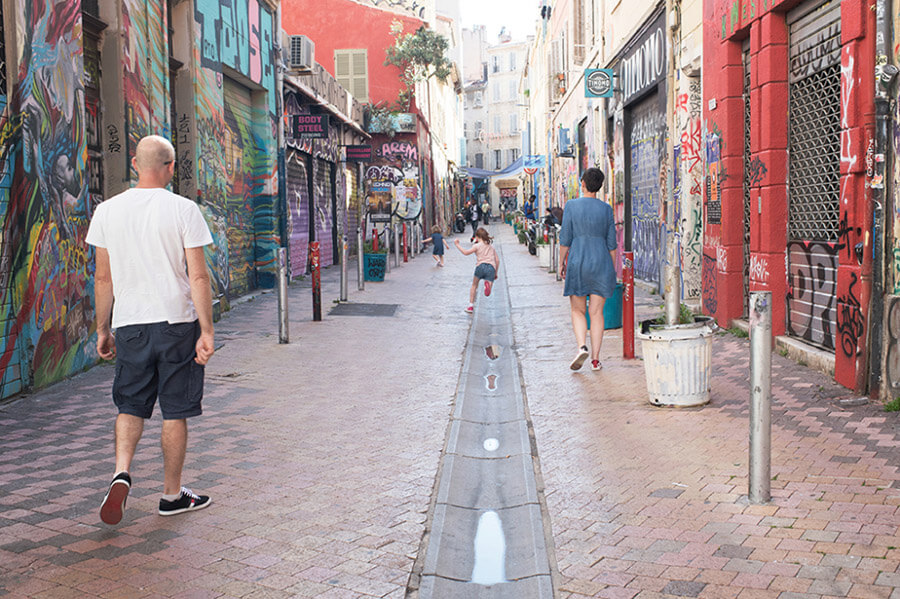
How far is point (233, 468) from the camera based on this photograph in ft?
17.0

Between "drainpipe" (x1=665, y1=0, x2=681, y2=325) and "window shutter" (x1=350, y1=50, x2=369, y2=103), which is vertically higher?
"window shutter" (x1=350, y1=50, x2=369, y2=103)

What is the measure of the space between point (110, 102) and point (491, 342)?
496 centimetres

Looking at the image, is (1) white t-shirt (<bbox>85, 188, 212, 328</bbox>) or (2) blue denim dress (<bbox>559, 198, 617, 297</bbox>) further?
(2) blue denim dress (<bbox>559, 198, 617, 297</bbox>)

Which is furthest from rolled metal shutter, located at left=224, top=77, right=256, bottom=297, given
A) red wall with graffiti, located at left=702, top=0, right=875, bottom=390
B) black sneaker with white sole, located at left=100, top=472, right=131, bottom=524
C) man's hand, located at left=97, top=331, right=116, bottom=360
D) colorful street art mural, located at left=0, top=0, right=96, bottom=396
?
black sneaker with white sole, located at left=100, top=472, right=131, bottom=524

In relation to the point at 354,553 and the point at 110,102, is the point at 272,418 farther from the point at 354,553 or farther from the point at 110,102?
the point at 110,102

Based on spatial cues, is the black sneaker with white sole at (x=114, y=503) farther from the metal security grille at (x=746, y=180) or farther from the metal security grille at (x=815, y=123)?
the metal security grille at (x=746, y=180)

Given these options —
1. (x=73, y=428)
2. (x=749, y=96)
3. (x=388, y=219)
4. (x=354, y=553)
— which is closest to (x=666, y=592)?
(x=354, y=553)

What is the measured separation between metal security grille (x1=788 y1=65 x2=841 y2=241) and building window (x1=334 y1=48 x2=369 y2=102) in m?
25.6

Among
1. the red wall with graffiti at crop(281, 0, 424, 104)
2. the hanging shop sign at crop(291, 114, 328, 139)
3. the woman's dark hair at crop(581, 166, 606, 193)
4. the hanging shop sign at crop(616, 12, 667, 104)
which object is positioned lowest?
the woman's dark hair at crop(581, 166, 606, 193)

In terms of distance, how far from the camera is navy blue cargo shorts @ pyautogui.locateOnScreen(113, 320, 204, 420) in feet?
13.8

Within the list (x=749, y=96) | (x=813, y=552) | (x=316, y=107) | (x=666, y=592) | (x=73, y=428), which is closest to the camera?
(x=666, y=592)

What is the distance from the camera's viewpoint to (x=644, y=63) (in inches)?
584

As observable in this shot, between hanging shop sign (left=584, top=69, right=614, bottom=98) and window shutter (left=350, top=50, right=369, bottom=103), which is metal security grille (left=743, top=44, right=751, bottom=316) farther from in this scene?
window shutter (left=350, top=50, right=369, bottom=103)

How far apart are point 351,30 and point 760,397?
30.7 meters
